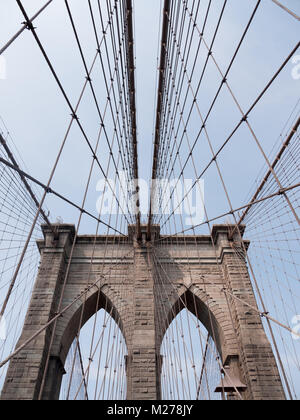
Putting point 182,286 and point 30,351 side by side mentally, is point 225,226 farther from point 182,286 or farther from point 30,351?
point 30,351

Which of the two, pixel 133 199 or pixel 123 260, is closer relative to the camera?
pixel 123 260

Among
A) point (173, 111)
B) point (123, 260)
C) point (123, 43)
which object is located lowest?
point (123, 260)

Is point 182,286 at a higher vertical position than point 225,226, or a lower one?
lower

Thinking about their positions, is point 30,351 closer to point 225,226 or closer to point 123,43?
point 225,226

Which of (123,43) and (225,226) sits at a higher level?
(123,43)

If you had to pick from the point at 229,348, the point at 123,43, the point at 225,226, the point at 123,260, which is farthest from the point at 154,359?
the point at 123,43
